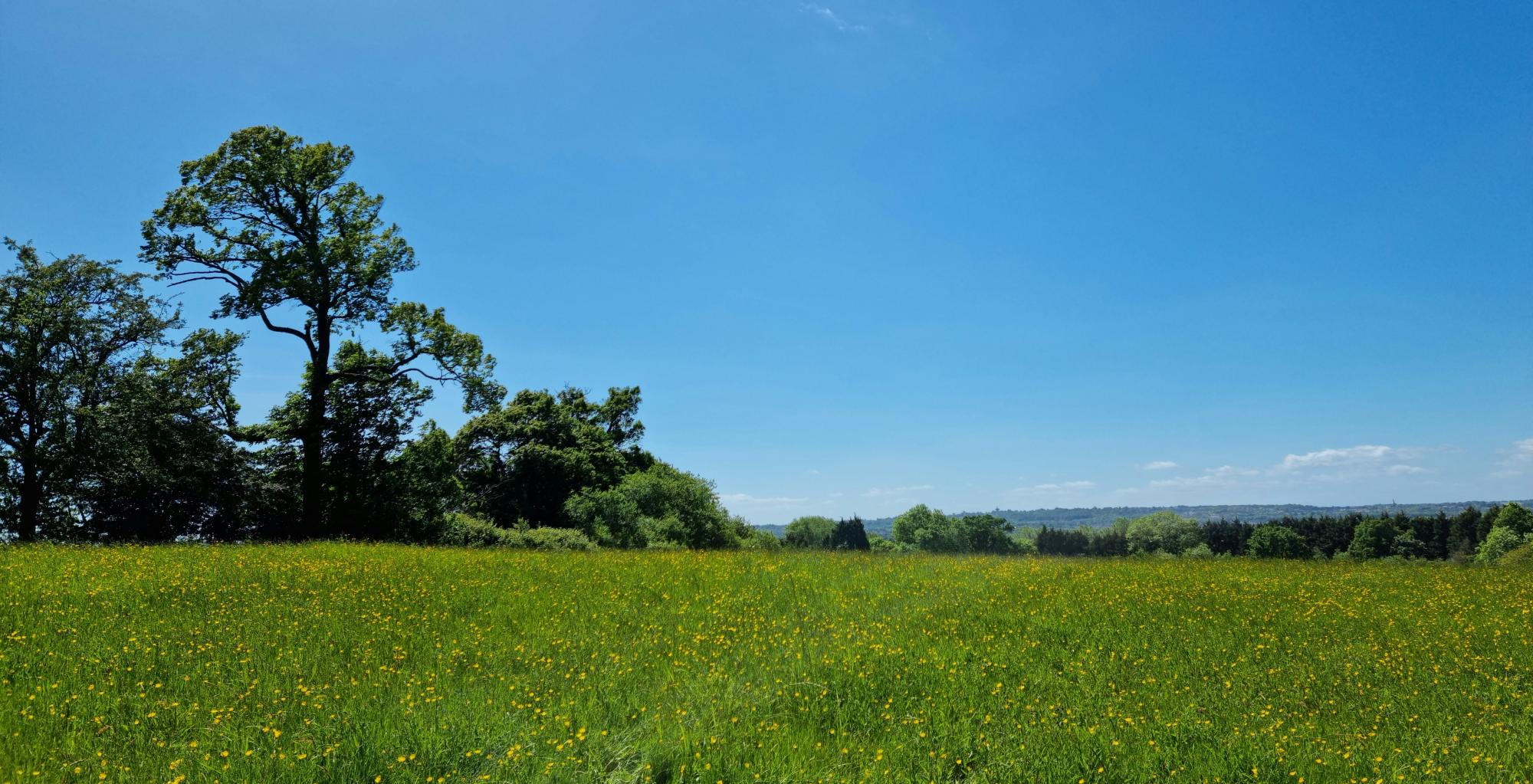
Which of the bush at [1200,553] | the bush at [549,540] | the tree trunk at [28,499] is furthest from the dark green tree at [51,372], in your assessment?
the bush at [1200,553]

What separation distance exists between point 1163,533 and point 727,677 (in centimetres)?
15740

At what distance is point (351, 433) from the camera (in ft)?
95.9

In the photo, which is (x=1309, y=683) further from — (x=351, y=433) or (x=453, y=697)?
(x=351, y=433)

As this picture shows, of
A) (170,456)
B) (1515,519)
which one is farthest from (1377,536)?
(170,456)

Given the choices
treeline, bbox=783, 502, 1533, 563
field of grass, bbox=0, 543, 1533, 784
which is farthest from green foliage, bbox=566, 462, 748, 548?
treeline, bbox=783, 502, 1533, 563

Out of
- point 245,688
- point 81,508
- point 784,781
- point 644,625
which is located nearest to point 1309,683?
point 784,781

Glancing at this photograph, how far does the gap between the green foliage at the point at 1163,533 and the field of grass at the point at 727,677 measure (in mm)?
117298

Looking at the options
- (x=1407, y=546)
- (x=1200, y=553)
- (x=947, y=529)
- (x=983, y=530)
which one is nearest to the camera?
(x=1200, y=553)

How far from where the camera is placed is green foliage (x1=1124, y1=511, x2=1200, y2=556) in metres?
129

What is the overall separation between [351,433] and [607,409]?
85.7 feet

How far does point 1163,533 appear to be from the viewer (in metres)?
144

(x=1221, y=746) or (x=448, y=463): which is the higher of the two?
(x=448, y=463)

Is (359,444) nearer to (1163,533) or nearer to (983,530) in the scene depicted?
(983,530)

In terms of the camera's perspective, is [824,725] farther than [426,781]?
Yes
